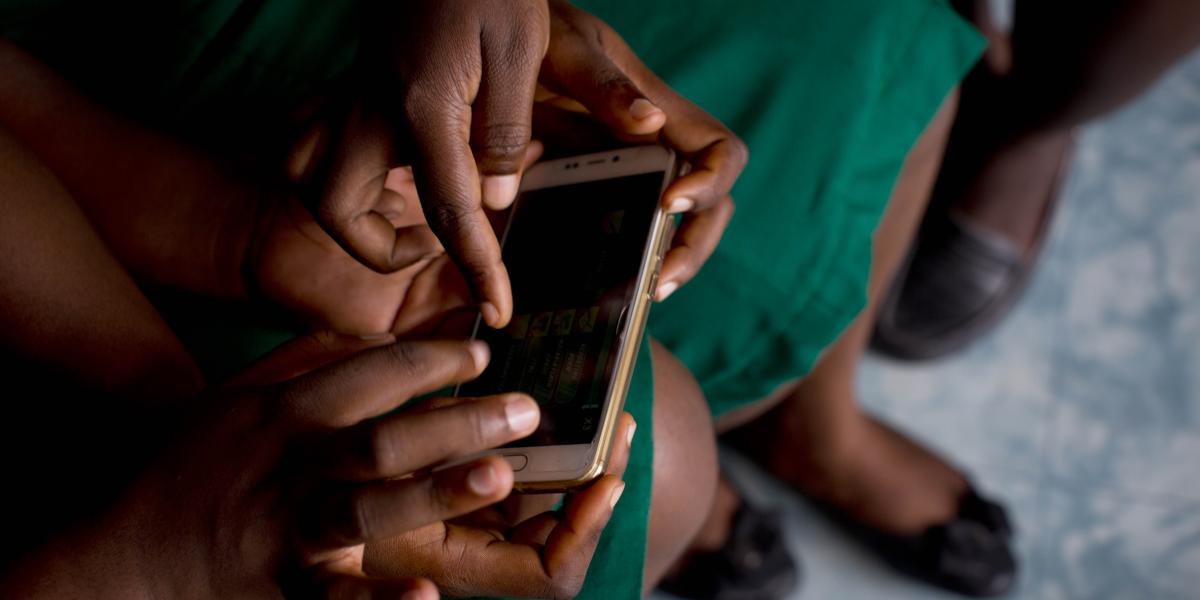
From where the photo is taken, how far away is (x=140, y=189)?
66 centimetres

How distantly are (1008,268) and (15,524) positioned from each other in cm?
104

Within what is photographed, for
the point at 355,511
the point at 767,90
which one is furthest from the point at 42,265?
the point at 767,90

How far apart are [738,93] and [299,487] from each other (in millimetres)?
450

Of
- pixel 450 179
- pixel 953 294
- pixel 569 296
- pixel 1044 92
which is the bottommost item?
pixel 953 294

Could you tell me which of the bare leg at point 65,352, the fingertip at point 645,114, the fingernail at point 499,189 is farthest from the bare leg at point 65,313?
the fingertip at point 645,114

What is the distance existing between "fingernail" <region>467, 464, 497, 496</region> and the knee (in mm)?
243

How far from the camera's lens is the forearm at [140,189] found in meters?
0.66

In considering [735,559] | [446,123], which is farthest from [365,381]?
[735,559]

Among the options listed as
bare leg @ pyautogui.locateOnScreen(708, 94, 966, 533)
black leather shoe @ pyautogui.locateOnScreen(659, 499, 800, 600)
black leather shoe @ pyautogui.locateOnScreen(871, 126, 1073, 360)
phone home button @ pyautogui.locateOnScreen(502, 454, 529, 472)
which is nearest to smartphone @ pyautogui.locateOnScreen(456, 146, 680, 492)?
phone home button @ pyautogui.locateOnScreen(502, 454, 529, 472)

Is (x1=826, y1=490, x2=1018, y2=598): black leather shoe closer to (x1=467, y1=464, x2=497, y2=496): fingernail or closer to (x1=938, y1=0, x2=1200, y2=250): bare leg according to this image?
(x1=938, y1=0, x2=1200, y2=250): bare leg

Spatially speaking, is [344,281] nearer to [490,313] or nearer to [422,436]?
[490,313]

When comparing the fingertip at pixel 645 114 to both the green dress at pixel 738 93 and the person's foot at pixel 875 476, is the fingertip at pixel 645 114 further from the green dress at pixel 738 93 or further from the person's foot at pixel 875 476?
the person's foot at pixel 875 476

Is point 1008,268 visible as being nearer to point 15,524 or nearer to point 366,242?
point 366,242

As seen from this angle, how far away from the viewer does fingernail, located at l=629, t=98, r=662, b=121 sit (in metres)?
0.56
